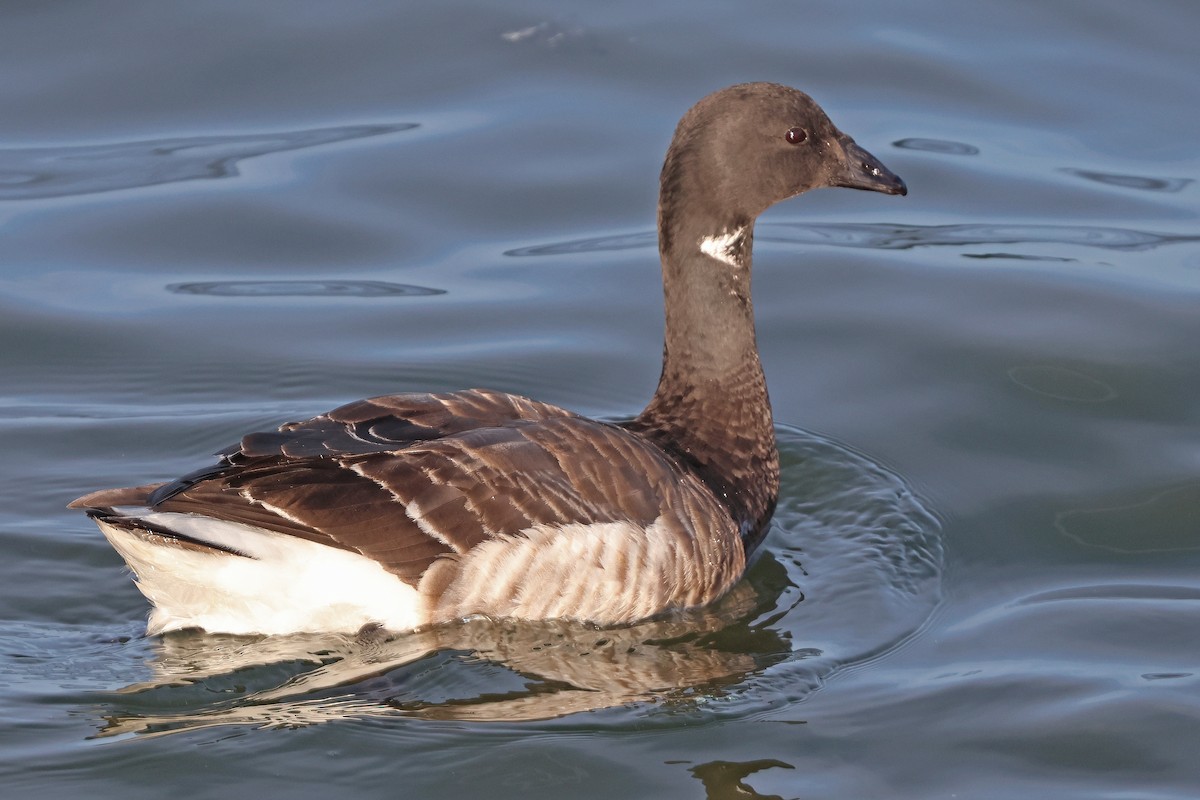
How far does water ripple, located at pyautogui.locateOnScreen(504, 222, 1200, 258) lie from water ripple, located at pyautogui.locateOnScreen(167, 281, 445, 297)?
0.90 m

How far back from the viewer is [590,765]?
6094mm

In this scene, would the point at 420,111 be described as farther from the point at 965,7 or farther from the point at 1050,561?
the point at 1050,561

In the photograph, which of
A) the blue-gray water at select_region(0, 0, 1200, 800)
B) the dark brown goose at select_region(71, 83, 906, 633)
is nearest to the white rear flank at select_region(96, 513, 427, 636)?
the dark brown goose at select_region(71, 83, 906, 633)

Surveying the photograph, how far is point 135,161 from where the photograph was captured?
12.3m

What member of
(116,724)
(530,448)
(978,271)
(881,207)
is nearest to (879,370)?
(978,271)

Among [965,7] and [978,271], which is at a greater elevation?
[965,7]

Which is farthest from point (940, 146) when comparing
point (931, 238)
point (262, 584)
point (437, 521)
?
point (262, 584)

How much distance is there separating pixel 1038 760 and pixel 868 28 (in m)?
9.22

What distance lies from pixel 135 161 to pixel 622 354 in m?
4.48

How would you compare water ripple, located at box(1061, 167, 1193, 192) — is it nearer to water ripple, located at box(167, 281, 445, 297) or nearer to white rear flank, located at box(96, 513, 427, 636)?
water ripple, located at box(167, 281, 445, 297)

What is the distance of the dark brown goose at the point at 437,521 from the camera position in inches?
263

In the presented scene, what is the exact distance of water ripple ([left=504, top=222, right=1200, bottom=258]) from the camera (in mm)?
11477

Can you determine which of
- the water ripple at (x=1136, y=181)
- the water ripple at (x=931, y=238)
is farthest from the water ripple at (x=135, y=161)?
Result: the water ripple at (x=1136, y=181)

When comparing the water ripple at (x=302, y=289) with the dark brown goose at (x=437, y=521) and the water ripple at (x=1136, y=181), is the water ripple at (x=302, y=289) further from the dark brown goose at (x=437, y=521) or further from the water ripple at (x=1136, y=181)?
the water ripple at (x=1136, y=181)
